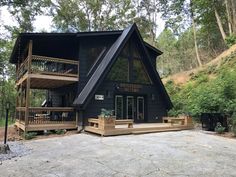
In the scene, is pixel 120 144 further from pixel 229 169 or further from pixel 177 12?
pixel 177 12

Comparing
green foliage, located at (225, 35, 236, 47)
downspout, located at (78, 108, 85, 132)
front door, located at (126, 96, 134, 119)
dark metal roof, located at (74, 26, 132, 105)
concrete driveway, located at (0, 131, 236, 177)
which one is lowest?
concrete driveway, located at (0, 131, 236, 177)

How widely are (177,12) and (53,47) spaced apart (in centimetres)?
2044

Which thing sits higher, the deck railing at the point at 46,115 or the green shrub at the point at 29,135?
the deck railing at the point at 46,115

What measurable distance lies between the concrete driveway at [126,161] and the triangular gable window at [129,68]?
6.72m

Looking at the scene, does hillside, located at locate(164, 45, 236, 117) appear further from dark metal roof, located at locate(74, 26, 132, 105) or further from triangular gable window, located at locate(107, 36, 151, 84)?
dark metal roof, located at locate(74, 26, 132, 105)

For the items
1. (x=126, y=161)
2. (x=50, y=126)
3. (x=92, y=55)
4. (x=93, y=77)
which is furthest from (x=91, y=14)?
(x=126, y=161)

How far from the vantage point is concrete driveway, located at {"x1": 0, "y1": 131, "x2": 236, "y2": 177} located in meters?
5.01

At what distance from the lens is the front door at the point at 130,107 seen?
47.0ft

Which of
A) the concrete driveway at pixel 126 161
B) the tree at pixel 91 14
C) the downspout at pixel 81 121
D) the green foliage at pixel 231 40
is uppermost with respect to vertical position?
the tree at pixel 91 14

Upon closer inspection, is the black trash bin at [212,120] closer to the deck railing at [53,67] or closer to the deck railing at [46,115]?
the deck railing at [46,115]

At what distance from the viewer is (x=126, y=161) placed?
19.5 ft

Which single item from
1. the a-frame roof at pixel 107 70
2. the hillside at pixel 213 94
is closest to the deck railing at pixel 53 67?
the a-frame roof at pixel 107 70

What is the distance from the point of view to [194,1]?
2589 cm

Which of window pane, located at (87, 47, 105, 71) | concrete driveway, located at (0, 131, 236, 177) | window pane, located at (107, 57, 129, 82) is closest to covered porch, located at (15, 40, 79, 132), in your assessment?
window pane, located at (87, 47, 105, 71)
